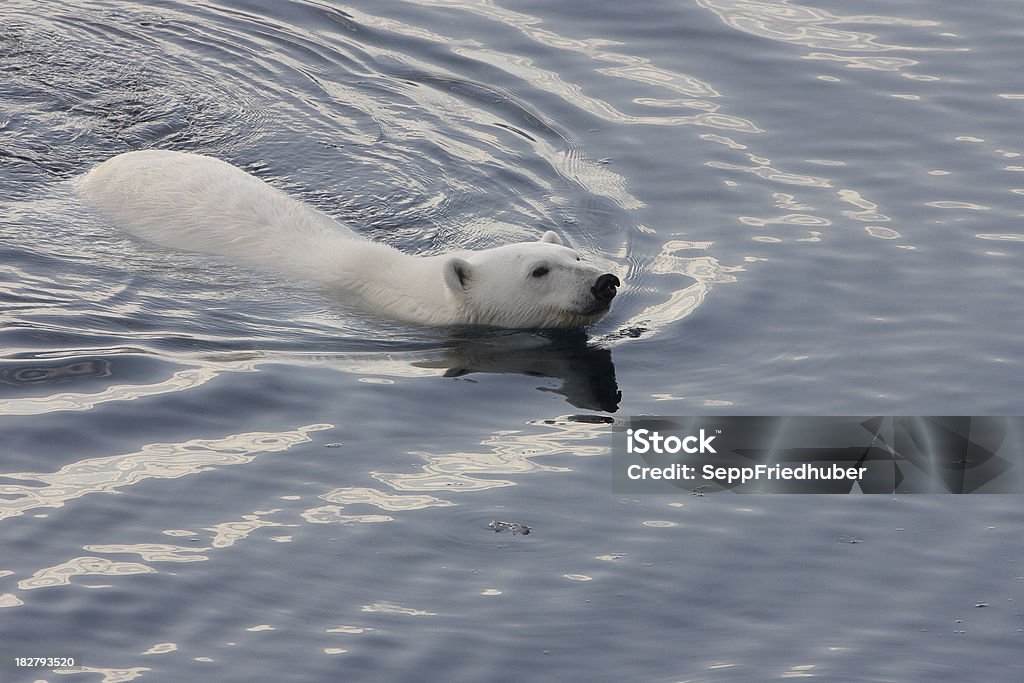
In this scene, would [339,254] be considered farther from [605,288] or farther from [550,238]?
[605,288]

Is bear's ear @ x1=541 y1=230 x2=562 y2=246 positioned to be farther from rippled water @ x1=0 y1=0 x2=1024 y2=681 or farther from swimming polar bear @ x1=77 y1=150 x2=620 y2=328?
rippled water @ x1=0 y1=0 x2=1024 y2=681

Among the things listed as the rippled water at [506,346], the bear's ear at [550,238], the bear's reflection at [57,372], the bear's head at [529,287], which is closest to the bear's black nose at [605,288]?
the bear's head at [529,287]

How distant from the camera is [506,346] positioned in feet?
28.5

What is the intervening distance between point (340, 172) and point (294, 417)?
425cm

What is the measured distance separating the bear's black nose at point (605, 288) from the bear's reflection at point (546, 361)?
0.32m

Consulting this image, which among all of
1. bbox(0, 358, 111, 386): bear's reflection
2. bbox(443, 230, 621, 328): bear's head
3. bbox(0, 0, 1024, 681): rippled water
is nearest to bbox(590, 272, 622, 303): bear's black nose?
bbox(443, 230, 621, 328): bear's head

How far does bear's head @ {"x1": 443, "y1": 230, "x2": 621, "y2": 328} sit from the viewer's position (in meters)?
8.61

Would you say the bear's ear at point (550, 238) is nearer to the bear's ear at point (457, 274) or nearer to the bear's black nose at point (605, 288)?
the bear's ear at point (457, 274)

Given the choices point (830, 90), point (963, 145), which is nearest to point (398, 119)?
point (830, 90)

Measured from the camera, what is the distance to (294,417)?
24.2ft

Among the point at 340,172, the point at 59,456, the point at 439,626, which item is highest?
the point at 340,172

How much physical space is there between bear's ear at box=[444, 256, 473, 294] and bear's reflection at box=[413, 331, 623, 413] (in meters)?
0.30

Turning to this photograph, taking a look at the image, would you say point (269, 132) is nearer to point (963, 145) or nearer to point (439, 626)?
point (963, 145)

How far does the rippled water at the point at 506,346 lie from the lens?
5.70 m
